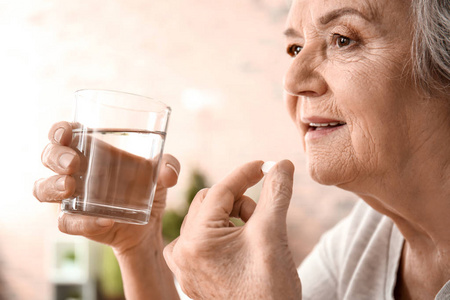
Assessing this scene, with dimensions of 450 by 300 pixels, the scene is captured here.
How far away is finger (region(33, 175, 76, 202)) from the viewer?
99 centimetres

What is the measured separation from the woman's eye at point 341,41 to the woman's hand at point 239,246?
0.34 meters

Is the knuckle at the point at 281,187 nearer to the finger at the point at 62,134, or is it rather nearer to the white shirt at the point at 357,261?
the finger at the point at 62,134

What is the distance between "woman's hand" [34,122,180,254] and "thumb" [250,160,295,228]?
0.84 ft

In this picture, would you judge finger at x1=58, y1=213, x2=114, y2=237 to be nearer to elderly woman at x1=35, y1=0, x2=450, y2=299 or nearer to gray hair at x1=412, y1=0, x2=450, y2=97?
elderly woman at x1=35, y1=0, x2=450, y2=299

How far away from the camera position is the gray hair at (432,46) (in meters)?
1.00

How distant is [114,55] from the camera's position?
454 centimetres

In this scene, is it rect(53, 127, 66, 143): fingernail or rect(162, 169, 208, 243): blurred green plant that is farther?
rect(162, 169, 208, 243): blurred green plant

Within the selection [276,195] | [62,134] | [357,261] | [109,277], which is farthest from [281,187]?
[109,277]

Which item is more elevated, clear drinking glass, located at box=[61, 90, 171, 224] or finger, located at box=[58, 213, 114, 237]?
clear drinking glass, located at box=[61, 90, 171, 224]

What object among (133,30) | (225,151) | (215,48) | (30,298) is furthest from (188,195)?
(30,298)

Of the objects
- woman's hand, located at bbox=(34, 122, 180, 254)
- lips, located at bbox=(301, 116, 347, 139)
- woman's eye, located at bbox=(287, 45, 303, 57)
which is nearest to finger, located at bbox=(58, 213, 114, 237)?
woman's hand, located at bbox=(34, 122, 180, 254)

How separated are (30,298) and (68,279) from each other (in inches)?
37.0

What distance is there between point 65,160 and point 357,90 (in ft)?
2.04

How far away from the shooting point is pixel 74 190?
1.00 metres
